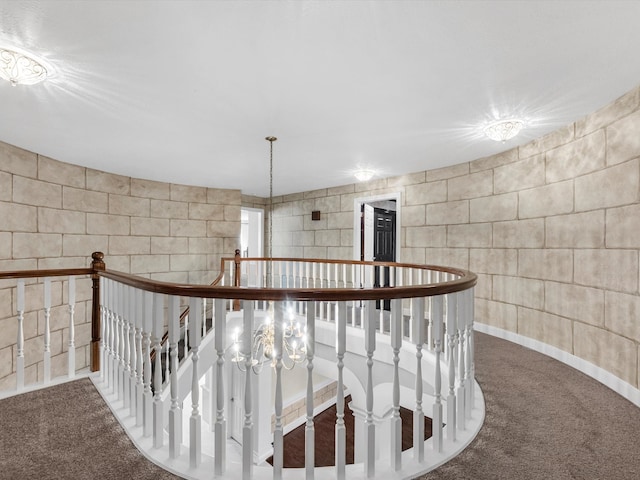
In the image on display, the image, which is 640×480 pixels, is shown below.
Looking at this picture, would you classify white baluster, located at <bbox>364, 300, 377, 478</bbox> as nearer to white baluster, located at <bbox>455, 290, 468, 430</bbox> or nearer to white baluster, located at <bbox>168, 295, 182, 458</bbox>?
white baluster, located at <bbox>455, 290, 468, 430</bbox>

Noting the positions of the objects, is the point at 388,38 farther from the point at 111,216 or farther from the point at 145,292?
the point at 111,216

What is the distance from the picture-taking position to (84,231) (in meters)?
5.15

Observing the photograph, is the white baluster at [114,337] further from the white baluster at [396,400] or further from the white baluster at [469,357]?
the white baluster at [469,357]

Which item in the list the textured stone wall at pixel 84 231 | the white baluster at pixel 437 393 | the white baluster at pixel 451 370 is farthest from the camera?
the textured stone wall at pixel 84 231

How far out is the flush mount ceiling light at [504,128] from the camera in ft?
10.4

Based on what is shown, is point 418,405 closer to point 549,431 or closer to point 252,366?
point 252,366

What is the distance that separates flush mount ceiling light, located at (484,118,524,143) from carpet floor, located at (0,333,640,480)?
2.32 m

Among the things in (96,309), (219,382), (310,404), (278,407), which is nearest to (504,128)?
(310,404)

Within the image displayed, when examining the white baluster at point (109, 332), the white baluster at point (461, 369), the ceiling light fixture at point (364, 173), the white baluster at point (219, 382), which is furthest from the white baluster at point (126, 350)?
the ceiling light fixture at point (364, 173)

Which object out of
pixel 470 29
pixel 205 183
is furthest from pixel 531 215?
pixel 205 183

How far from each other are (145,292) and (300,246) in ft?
18.6

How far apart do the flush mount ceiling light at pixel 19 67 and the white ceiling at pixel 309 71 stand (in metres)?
0.10

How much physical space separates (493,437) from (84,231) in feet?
19.3

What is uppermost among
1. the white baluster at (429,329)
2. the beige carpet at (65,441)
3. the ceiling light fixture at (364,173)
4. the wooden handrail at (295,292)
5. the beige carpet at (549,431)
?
the ceiling light fixture at (364,173)
